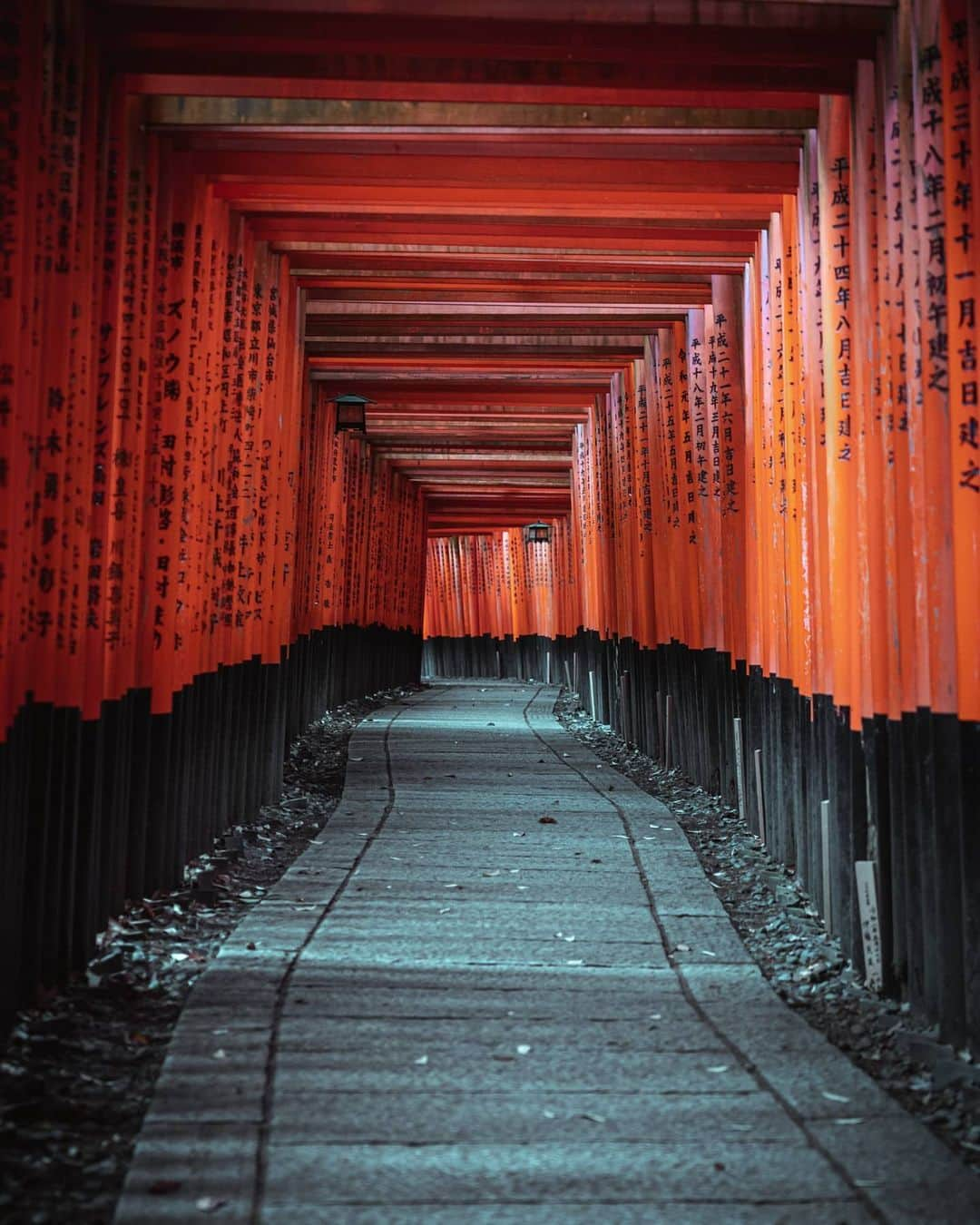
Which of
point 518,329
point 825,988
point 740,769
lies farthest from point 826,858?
point 518,329

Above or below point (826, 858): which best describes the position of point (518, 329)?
above

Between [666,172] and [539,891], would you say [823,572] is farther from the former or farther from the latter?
[666,172]

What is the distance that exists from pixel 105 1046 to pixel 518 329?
24.4ft

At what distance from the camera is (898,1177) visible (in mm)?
2789

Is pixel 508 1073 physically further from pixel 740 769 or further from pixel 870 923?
pixel 740 769

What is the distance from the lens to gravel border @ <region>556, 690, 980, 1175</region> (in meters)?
3.41

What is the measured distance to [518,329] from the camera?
1018cm

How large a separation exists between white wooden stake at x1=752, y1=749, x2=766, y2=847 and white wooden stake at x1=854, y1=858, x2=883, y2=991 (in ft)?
7.88

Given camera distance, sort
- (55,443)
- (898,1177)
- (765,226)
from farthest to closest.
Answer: (765,226) < (55,443) < (898,1177)

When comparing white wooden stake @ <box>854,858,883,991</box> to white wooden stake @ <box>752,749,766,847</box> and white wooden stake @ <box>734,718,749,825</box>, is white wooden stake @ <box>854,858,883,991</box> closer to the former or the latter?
white wooden stake @ <box>752,749,766,847</box>

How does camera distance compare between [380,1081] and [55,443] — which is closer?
[380,1081]

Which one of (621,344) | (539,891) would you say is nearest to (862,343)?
(539,891)

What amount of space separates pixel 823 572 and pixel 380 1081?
3100 millimetres

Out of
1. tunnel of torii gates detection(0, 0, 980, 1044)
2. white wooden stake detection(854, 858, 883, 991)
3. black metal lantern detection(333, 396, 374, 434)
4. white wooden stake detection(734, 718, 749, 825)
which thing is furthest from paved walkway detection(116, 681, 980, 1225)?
black metal lantern detection(333, 396, 374, 434)
